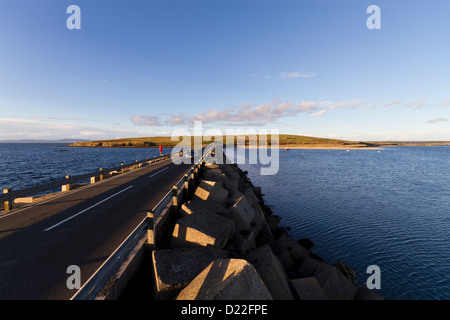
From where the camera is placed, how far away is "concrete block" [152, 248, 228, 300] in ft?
13.2

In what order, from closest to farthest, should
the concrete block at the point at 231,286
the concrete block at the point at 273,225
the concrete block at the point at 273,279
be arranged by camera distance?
the concrete block at the point at 231,286
the concrete block at the point at 273,279
the concrete block at the point at 273,225

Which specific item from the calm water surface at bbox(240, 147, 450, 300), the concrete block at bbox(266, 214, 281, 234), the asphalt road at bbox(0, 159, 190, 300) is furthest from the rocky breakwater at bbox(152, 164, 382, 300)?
the calm water surface at bbox(240, 147, 450, 300)

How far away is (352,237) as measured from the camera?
43.7 feet

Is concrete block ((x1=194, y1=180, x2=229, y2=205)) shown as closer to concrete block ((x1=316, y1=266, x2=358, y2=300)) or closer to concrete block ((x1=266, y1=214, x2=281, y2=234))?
concrete block ((x1=266, y1=214, x2=281, y2=234))

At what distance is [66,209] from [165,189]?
499cm

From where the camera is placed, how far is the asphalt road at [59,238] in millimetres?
4277

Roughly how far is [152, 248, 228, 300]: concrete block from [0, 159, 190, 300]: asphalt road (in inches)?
62.2

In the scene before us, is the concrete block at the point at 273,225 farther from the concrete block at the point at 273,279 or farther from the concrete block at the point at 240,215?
the concrete block at the point at 273,279

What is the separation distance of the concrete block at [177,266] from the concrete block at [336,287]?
3.91 meters

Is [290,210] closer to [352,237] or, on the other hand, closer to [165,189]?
[352,237]

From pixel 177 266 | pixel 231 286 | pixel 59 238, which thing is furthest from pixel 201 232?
pixel 59 238

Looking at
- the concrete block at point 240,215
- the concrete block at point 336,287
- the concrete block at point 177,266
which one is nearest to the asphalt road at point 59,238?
the concrete block at point 177,266

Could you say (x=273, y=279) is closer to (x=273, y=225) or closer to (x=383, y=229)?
(x=273, y=225)
